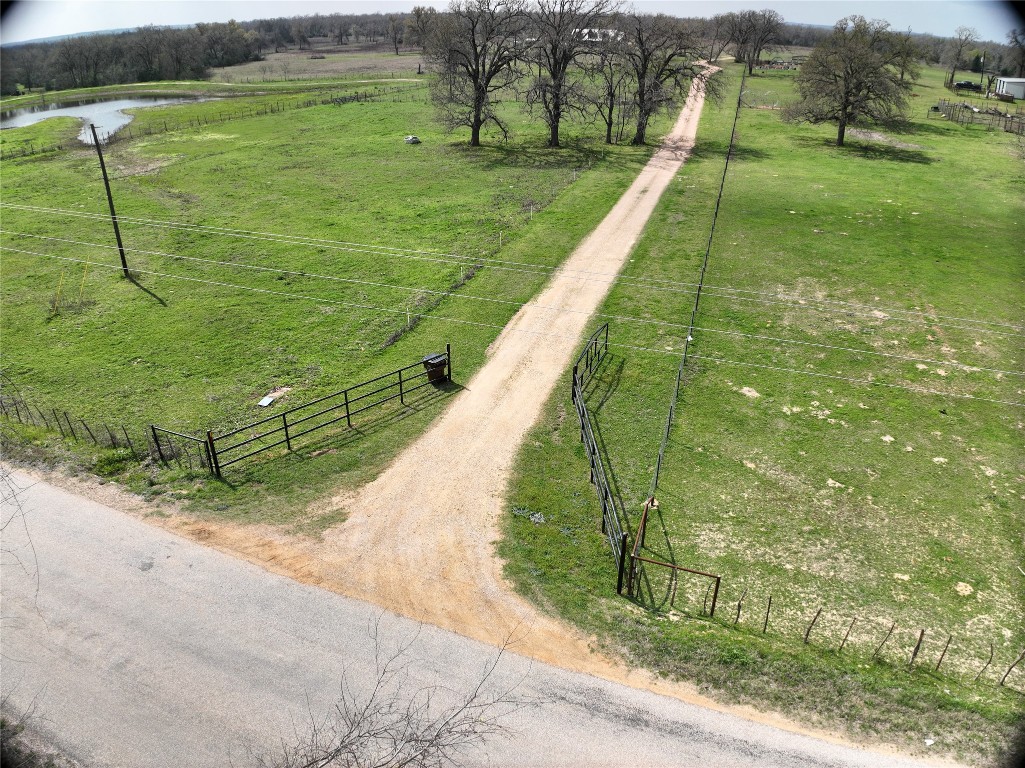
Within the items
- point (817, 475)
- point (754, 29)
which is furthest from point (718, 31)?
point (817, 475)

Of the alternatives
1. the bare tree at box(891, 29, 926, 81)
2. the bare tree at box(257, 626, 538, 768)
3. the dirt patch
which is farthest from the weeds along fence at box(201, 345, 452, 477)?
the bare tree at box(891, 29, 926, 81)

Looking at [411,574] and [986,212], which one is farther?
[986,212]

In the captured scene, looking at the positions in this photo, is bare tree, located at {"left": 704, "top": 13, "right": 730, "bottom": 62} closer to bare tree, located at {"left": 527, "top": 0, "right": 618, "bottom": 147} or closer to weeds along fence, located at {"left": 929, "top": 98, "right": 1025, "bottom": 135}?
weeds along fence, located at {"left": 929, "top": 98, "right": 1025, "bottom": 135}

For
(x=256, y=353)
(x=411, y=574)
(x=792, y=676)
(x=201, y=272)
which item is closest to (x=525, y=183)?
(x=201, y=272)

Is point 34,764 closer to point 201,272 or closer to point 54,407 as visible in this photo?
point 54,407

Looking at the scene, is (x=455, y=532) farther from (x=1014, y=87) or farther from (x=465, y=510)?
(x=1014, y=87)
